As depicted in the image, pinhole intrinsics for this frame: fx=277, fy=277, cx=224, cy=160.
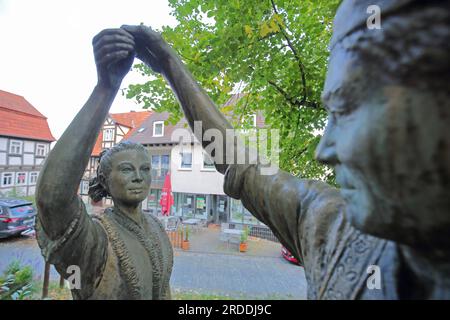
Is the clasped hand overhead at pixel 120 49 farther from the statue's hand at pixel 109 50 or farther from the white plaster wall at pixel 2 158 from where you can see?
the white plaster wall at pixel 2 158

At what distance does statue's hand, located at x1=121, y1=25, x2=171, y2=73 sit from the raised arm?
0.47 ft

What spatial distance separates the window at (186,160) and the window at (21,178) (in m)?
8.90

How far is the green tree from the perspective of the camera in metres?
4.46

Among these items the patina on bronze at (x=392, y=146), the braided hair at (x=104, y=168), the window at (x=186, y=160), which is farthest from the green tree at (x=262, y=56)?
the window at (x=186, y=160)

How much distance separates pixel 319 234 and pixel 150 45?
3.87 feet

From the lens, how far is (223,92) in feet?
16.8

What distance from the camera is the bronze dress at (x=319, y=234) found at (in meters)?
0.77

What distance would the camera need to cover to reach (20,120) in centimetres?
1591

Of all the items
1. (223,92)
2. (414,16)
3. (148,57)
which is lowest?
(414,16)

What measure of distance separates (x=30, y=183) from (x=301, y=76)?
55.3 ft

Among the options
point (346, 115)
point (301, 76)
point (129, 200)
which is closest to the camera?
point (346, 115)
